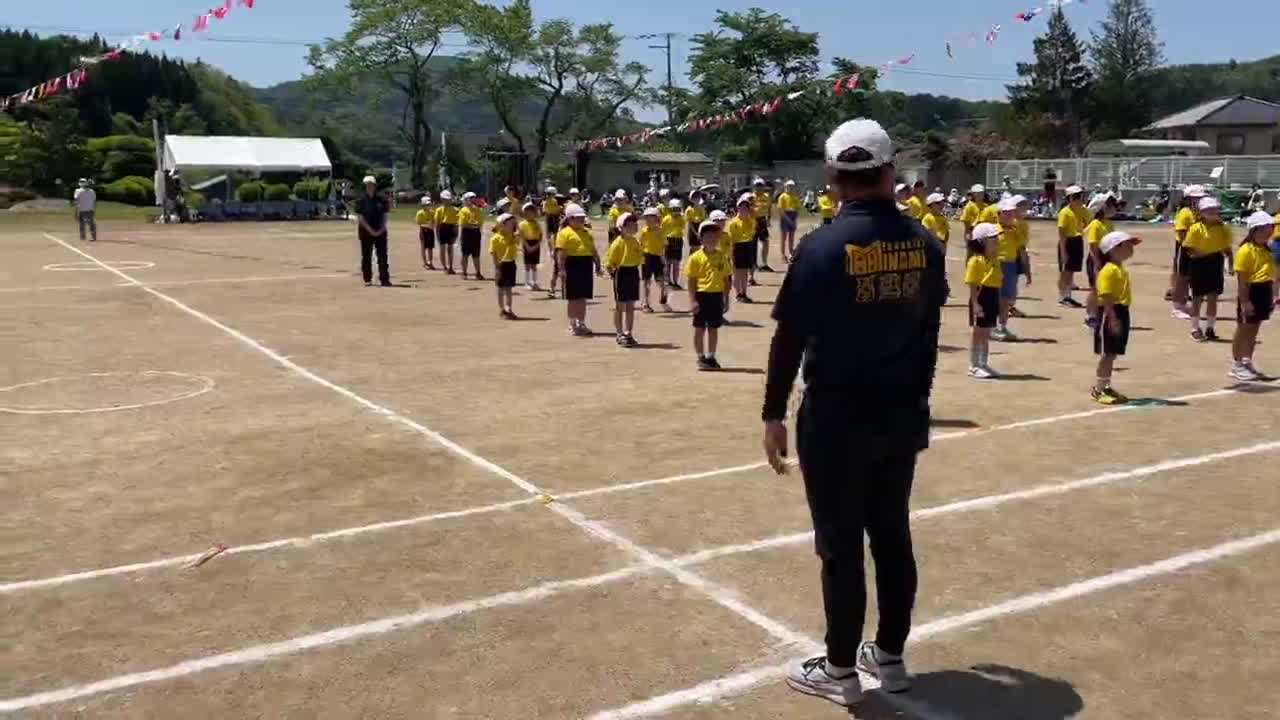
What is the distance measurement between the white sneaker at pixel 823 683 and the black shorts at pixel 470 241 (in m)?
18.6

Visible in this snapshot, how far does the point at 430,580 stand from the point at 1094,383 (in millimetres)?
7715

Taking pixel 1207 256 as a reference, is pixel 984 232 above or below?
above

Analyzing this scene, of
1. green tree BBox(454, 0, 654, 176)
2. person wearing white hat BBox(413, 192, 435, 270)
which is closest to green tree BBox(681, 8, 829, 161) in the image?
green tree BBox(454, 0, 654, 176)

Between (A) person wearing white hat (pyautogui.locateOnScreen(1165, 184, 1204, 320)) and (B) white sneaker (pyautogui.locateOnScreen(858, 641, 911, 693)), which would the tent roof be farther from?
(B) white sneaker (pyautogui.locateOnScreen(858, 641, 911, 693))

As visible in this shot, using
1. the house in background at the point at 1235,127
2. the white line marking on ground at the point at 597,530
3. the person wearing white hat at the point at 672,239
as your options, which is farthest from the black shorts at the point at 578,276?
the house in background at the point at 1235,127

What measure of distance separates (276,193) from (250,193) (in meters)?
1.16

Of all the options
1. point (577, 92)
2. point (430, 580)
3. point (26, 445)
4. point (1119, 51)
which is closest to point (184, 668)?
point (430, 580)

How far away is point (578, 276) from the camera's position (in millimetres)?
14555

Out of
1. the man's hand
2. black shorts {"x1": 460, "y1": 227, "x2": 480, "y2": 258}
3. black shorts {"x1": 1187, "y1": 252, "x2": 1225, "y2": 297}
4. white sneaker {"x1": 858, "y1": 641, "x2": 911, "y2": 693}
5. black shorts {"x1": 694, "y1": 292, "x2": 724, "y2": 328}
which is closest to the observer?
the man's hand

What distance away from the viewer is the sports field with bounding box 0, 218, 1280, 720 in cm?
462

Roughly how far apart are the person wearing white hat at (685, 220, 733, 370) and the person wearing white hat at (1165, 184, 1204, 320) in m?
6.79

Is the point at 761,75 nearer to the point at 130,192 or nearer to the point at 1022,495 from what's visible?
the point at 130,192

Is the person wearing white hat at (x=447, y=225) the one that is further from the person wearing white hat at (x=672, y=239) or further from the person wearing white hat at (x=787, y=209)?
the person wearing white hat at (x=787, y=209)

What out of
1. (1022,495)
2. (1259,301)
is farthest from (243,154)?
(1022,495)
